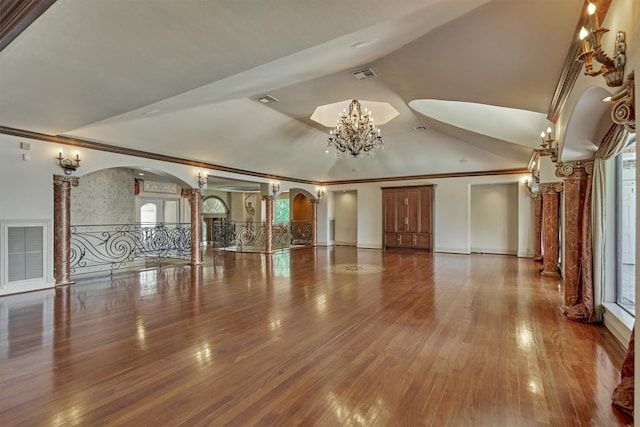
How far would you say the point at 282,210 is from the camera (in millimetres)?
18875

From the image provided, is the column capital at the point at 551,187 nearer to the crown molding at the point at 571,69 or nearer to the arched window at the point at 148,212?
the crown molding at the point at 571,69

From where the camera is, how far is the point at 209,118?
7.07 m

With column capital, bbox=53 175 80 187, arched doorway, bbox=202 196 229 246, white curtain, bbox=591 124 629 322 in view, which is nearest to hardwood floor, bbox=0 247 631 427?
white curtain, bbox=591 124 629 322

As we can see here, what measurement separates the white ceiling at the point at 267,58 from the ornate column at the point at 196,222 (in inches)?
87.0

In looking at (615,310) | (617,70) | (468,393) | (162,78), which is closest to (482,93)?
(617,70)

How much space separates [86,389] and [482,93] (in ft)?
17.5

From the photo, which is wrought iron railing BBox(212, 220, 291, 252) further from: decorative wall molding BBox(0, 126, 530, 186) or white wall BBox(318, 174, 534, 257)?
white wall BBox(318, 174, 534, 257)

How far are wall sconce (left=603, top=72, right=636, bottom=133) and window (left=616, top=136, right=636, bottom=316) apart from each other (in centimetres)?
244

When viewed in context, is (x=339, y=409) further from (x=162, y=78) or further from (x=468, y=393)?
(x=162, y=78)

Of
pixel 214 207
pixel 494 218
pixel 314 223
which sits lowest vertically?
pixel 314 223

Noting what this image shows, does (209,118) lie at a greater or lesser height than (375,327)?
greater

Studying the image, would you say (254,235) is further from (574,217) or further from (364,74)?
(574,217)

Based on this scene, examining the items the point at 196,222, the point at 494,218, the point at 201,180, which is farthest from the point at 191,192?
the point at 494,218

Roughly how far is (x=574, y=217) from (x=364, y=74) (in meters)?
3.66
